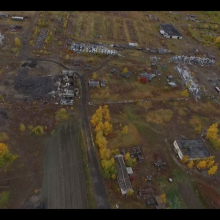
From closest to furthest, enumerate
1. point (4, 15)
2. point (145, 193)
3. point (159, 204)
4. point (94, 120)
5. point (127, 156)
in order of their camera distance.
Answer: point (159, 204), point (145, 193), point (127, 156), point (94, 120), point (4, 15)

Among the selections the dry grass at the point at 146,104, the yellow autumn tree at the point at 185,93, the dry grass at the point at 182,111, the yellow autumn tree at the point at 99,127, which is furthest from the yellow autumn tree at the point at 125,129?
the yellow autumn tree at the point at 185,93

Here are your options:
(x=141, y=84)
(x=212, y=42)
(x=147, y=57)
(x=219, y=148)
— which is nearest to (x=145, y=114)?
(x=141, y=84)

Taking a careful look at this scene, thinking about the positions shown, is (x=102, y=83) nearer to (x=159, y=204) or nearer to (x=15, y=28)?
(x=159, y=204)

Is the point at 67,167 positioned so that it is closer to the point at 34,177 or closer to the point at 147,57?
the point at 34,177

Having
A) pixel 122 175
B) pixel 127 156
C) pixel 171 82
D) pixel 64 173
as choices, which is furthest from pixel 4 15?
pixel 122 175

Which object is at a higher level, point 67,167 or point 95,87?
point 95,87

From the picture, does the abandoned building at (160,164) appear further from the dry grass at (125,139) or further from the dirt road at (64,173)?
the dirt road at (64,173)
